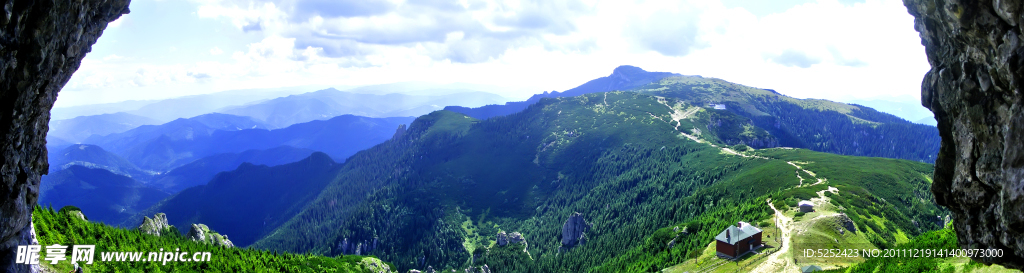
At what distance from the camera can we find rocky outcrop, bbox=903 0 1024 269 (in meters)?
16.4

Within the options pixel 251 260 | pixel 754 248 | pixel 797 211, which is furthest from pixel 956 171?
pixel 251 260

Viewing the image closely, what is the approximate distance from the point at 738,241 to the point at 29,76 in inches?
3020

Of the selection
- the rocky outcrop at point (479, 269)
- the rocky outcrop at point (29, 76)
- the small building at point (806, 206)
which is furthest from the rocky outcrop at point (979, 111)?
the rocky outcrop at point (479, 269)

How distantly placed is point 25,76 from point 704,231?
10205 centimetres

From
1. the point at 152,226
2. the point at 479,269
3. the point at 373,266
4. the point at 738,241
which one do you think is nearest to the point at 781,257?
the point at 738,241

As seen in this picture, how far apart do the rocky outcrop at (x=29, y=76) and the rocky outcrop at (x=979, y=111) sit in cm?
3821

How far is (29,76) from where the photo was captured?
20.7 m

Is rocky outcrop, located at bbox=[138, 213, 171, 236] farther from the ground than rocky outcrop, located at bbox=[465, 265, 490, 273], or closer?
farther from the ground

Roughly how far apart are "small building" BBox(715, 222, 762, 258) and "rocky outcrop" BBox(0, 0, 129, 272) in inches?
2973

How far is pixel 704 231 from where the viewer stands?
9606cm

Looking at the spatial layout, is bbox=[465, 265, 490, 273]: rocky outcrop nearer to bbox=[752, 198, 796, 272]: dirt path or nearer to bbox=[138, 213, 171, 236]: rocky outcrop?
bbox=[138, 213, 171, 236]: rocky outcrop

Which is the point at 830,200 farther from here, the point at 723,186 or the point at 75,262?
the point at 75,262

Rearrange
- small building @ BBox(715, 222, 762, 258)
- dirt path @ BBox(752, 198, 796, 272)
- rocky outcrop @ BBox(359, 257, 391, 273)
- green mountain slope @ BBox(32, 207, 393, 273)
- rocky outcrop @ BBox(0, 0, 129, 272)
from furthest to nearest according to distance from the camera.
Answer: rocky outcrop @ BBox(359, 257, 391, 273)
small building @ BBox(715, 222, 762, 258)
dirt path @ BBox(752, 198, 796, 272)
green mountain slope @ BBox(32, 207, 393, 273)
rocky outcrop @ BBox(0, 0, 129, 272)

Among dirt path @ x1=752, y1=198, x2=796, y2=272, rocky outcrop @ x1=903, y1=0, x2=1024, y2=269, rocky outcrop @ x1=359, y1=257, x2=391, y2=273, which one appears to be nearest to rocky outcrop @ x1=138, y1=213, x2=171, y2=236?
rocky outcrop @ x1=359, y1=257, x2=391, y2=273
